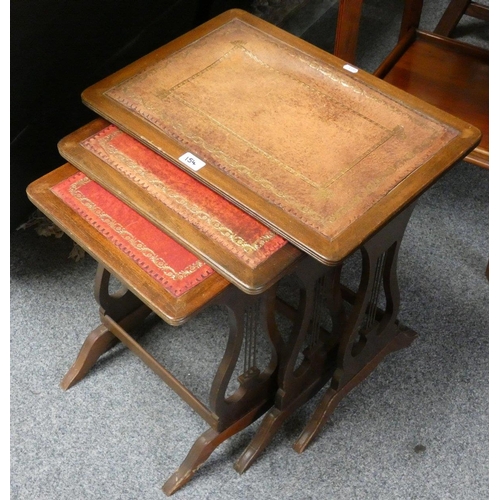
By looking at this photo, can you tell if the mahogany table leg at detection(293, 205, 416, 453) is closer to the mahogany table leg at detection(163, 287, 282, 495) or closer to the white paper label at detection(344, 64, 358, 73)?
the mahogany table leg at detection(163, 287, 282, 495)

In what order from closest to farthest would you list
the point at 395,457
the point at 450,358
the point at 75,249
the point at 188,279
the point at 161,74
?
the point at 188,279
the point at 161,74
the point at 395,457
the point at 450,358
the point at 75,249

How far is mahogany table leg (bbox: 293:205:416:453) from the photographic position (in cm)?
129

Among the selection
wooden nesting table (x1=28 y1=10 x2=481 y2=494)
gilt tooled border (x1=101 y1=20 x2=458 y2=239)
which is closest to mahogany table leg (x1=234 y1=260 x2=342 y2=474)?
wooden nesting table (x1=28 y1=10 x2=481 y2=494)

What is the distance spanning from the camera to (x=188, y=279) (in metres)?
1.09

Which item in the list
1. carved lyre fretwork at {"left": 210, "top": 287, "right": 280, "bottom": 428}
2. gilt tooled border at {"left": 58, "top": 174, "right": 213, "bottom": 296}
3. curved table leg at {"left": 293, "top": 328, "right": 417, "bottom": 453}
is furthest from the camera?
curved table leg at {"left": 293, "top": 328, "right": 417, "bottom": 453}

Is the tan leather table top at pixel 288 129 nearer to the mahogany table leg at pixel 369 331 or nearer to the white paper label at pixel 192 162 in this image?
the white paper label at pixel 192 162

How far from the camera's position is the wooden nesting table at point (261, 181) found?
3.65ft

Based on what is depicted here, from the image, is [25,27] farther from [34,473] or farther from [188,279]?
[34,473]

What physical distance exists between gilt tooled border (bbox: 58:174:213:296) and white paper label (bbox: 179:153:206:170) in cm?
14

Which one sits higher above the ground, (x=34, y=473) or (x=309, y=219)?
(x=309, y=219)

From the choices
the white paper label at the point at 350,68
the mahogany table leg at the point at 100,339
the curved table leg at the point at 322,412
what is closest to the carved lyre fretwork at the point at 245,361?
the curved table leg at the point at 322,412

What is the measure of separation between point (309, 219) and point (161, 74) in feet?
1.35

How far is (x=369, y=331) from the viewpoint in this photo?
1.47 metres

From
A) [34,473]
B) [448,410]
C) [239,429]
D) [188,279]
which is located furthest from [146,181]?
[448,410]
